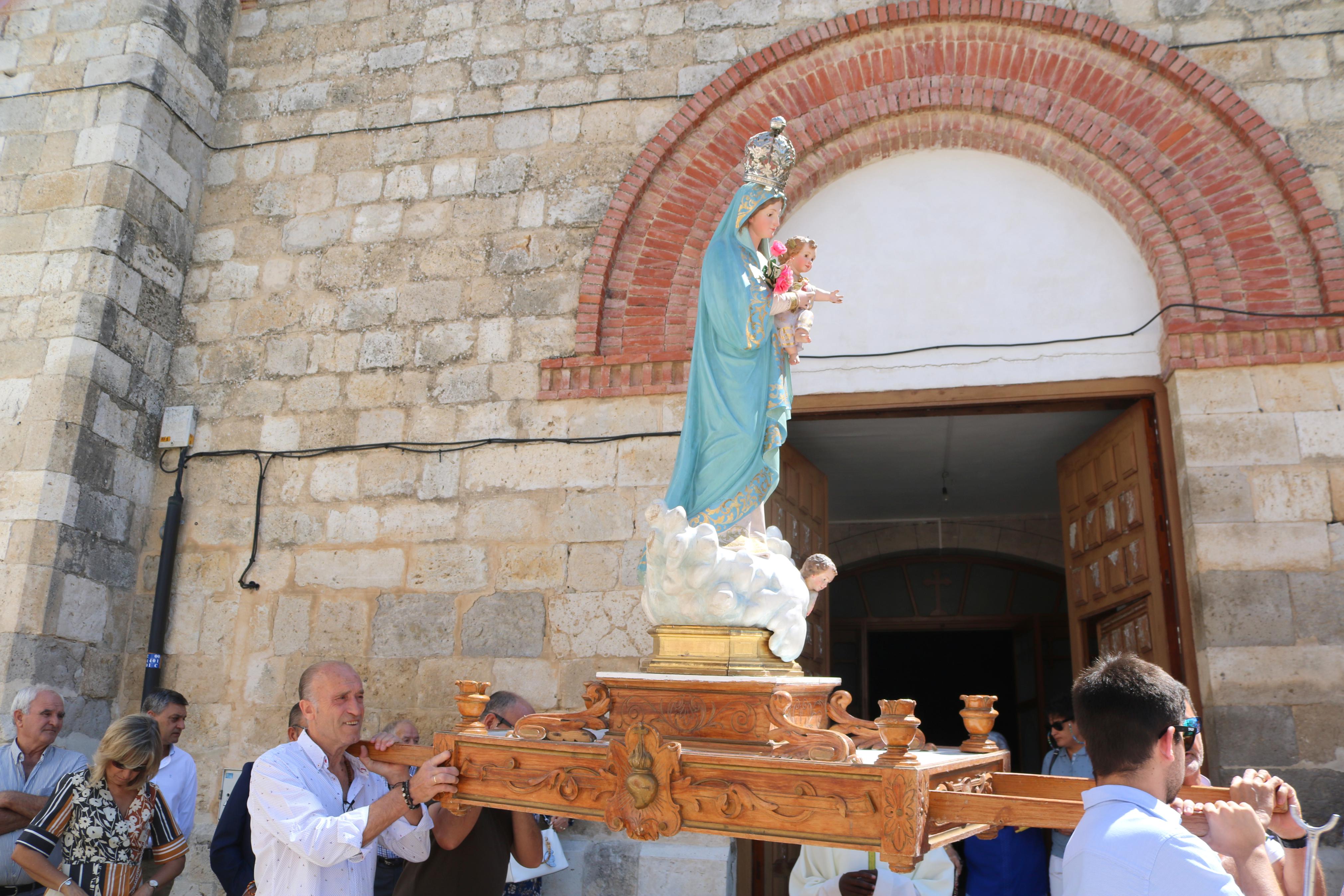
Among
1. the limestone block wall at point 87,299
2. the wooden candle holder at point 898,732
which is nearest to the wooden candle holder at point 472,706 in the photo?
the wooden candle holder at point 898,732

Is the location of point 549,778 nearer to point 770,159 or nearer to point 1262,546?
point 770,159

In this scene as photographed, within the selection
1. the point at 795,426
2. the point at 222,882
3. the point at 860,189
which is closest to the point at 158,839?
the point at 222,882

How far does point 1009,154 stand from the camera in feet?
19.7

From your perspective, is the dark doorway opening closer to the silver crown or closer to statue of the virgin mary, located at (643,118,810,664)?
statue of the virgin mary, located at (643,118,810,664)

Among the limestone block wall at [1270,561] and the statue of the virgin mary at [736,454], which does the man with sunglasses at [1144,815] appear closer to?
the statue of the virgin mary at [736,454]

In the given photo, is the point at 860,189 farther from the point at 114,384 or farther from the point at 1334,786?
the point at 114,384

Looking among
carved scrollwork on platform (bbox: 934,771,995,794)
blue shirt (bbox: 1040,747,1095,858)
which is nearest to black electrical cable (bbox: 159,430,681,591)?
blue shirt (bbox: 1040,747,1095,858)

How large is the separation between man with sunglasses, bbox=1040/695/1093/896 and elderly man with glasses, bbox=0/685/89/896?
4.46 metres

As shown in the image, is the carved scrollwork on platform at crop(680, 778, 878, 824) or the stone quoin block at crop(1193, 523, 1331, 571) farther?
the stone quoin block at crop(1193, 523, 1331, 571)

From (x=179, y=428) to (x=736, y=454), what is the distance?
487 centimetres

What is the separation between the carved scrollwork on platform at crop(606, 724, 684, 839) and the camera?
7.44 feet

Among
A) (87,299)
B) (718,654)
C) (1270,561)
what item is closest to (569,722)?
(718,654)

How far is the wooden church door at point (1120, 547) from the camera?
5383 mm

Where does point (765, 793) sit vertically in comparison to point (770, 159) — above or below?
below
